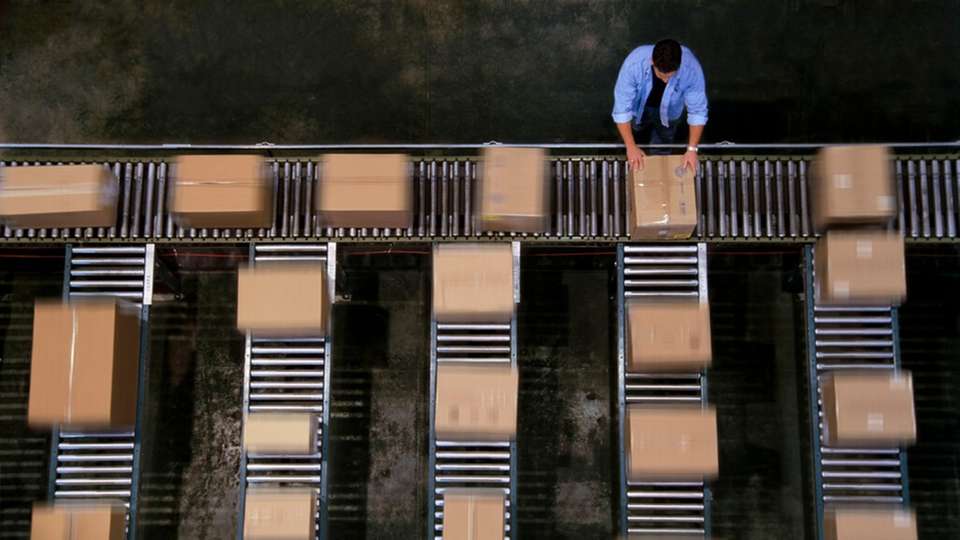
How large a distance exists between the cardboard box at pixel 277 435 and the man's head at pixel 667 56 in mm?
4331

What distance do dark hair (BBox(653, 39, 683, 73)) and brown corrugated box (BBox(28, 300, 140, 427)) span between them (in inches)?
204

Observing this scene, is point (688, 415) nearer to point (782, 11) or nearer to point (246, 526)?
point (246, 526)

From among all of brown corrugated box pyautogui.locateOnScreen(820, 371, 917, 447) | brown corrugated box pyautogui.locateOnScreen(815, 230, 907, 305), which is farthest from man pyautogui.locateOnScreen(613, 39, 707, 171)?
brown corrugated box pyautogui.locateOnScreen(820, 371, 917, 447)

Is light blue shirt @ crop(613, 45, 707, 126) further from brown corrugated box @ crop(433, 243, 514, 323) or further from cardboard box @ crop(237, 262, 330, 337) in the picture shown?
cardboard box @ crop(237, 262, 330, 337)

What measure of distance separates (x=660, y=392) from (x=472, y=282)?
206 centimetres

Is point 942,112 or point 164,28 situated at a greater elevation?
point 164,28

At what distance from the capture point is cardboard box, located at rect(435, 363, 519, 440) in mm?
6617

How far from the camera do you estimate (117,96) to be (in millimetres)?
8492

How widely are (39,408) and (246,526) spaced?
208 centimetres

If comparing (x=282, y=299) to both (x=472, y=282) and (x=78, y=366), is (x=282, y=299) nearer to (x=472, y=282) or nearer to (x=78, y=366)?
(x=472, y=282)

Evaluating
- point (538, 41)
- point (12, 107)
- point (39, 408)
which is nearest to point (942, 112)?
point (538, 41)

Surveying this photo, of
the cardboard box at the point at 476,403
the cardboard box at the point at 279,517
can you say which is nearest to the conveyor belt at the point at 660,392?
the cardboard box at the point at 476,403

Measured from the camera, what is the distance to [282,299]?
265 inches

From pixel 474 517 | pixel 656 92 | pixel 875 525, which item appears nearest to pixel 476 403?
pixel 474 517
